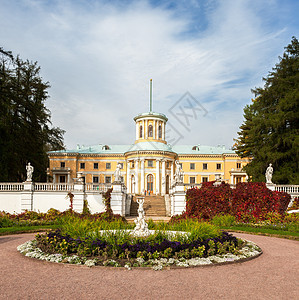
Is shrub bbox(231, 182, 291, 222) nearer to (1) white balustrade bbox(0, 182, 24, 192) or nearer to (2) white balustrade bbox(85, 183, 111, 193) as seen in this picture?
(2) white balustrade bbox(85, 183, 111, 193)

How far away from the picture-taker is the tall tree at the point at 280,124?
87.6 feet

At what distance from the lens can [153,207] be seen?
29.8 m

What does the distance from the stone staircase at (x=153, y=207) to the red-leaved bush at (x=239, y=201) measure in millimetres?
6928

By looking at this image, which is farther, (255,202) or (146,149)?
(146,149)

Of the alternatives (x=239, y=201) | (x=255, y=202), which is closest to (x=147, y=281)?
(x=239, y=201)

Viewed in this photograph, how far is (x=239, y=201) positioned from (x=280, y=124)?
34.2ft

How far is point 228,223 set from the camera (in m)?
18.0

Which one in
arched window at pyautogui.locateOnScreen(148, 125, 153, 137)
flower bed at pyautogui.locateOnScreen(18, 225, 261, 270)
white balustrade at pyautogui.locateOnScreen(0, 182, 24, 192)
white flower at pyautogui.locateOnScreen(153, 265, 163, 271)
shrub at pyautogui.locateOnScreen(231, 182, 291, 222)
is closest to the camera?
white flower at pyautogui.locateOnScreen(153, 265, 163, 271)

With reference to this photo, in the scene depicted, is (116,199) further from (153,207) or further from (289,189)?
(289,189)

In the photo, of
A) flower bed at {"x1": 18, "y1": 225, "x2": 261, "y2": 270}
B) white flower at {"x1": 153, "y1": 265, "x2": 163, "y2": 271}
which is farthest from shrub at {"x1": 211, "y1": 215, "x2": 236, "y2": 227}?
white flower at {"x1": 153, "y1": 265, "x2": 163, "y2": 271}

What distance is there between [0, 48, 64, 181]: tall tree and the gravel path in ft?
71.2

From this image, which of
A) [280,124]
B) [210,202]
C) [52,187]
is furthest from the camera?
[280,124]

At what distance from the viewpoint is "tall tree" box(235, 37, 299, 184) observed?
1051 inches

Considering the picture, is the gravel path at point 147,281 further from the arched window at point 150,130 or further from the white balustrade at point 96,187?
the arched window at point 150,130
